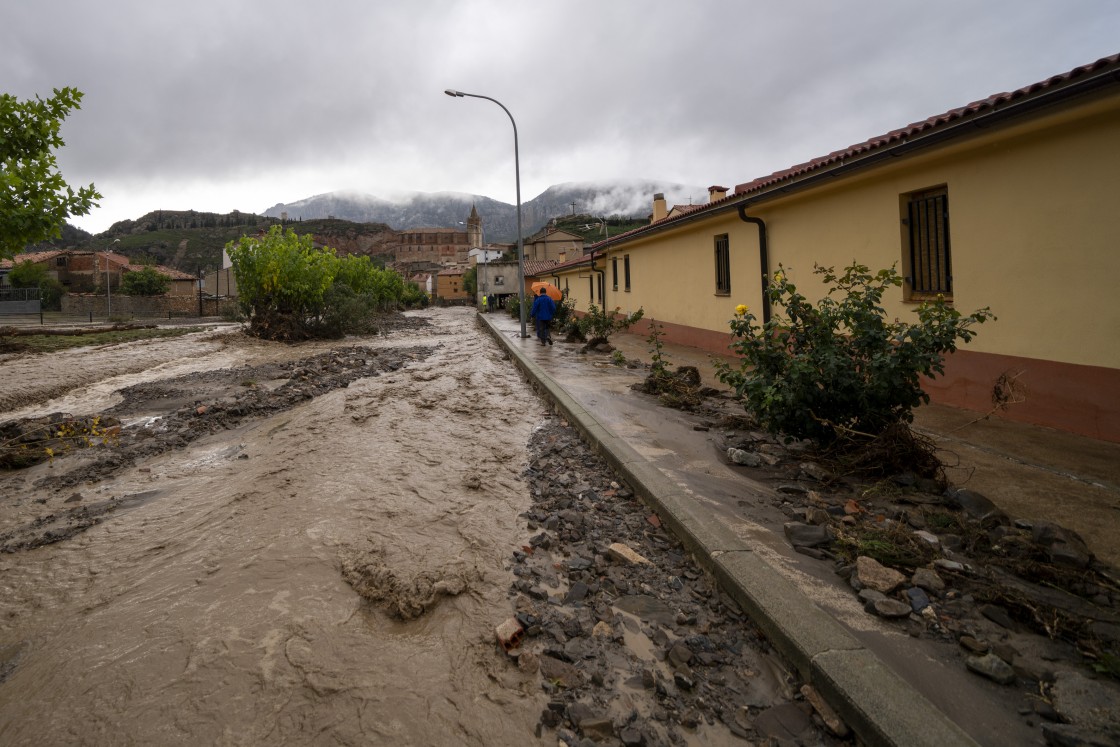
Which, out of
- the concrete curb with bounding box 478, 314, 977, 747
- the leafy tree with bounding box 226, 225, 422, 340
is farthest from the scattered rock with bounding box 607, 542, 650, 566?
the leafy tree with bounding box 226, 225, 422, 340

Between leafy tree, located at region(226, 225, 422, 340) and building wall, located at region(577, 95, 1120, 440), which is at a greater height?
leafy tree, located at region(226, 225, 422, 340)

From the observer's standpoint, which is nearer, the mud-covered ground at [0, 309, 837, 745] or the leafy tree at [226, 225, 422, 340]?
the mud-covered ground at [0, 309, 837, 745]

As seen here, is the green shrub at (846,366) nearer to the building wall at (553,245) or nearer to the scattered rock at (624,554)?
the scattered rock at (624,554)

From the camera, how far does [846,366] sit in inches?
177

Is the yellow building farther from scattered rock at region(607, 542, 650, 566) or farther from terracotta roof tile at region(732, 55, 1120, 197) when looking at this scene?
scattered rock at region(607, 542, 650, 566)

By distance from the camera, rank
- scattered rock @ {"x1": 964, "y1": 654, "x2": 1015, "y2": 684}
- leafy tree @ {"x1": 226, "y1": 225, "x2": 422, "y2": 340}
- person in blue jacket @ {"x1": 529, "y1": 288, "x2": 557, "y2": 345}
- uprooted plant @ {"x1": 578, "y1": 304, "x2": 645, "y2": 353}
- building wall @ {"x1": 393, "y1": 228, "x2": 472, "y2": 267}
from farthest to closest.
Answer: building wall @ {"x1": 393, "y1": 228, "x2": 472, "y2": 267}, leafy tree @ {"x1": 226, "y1": 225, "x2": 422, "y2": 340}, person in blue jacket @ {"x1": 529, "y1": 288, "x2": 557, "y2": 345}, uprooted plant @ {"x1": 578, "y1": 304, "x2": 645, "y2": 353}, scattered rock @ {"x1": 964, "y1": 654, "x2": 1015, "y2": 684}

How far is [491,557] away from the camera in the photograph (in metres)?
3.68

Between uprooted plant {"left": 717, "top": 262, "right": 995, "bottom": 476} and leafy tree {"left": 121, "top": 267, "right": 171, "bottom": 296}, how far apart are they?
61.2 metres

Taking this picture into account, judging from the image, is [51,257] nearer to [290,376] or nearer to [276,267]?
[276,267]

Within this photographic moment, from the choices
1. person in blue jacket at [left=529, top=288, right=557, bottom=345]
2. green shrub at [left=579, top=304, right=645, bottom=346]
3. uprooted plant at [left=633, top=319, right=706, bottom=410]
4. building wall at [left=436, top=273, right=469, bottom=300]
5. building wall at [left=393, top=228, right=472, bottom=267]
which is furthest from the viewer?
building wall at [left=393, top=228, right=472, bottom=267]

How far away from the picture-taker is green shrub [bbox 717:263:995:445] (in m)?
4.28

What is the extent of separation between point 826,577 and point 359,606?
245 cm

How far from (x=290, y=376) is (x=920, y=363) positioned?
11.4 m

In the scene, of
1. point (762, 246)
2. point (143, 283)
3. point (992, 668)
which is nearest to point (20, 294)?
point (143, 283)
